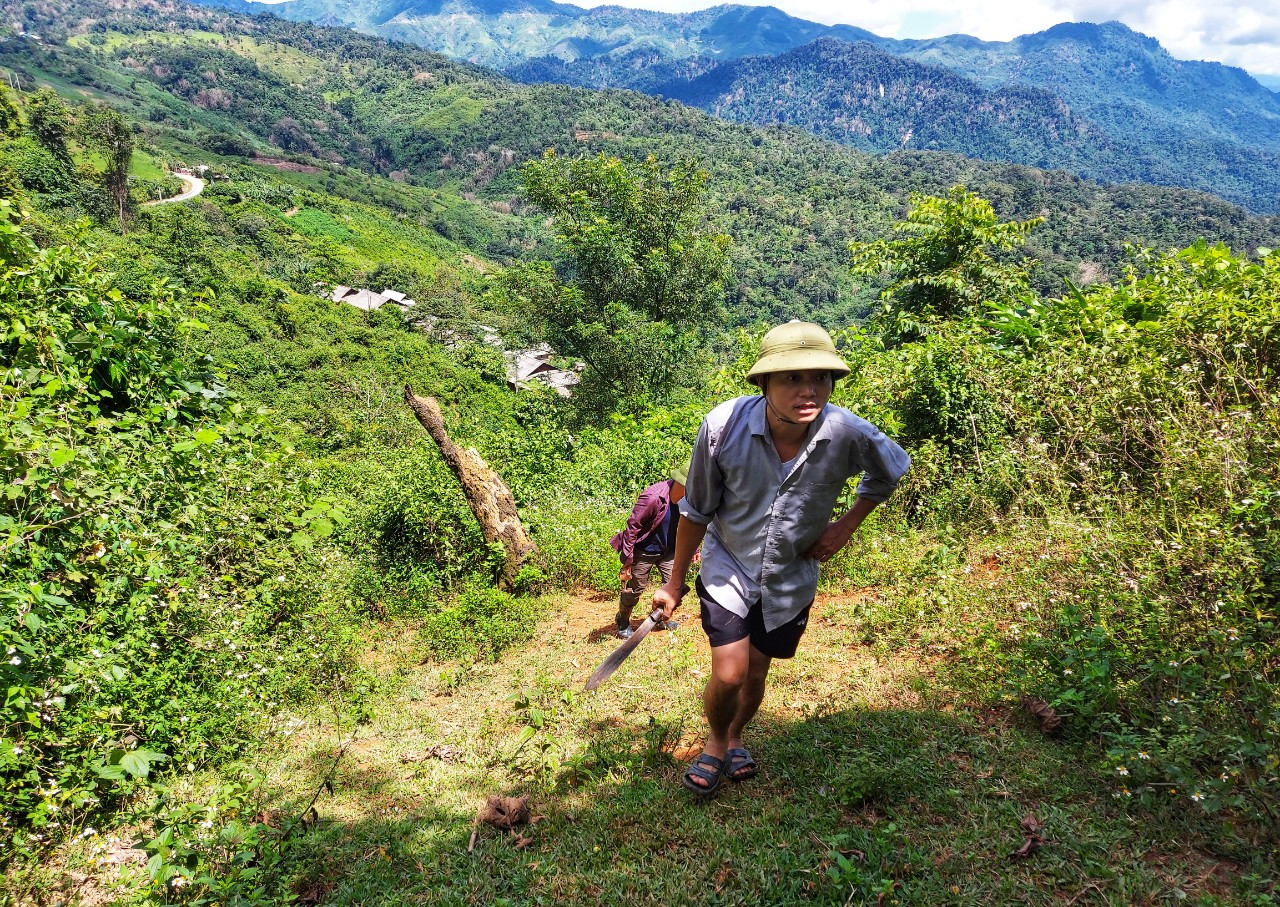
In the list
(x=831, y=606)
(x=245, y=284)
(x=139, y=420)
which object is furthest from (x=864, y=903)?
(x=245, y=284)

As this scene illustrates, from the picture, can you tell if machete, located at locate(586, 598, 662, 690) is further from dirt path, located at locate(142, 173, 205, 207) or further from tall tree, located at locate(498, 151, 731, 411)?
dirt path, located at locate(142, 173, 205, 207)

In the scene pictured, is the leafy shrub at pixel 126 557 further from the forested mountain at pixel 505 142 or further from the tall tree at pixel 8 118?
the forested mountain at pixel 505 142

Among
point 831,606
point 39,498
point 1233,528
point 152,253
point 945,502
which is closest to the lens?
point 1233,528

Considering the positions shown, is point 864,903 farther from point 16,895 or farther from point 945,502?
point 945,502

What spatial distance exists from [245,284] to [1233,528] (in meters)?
51.0

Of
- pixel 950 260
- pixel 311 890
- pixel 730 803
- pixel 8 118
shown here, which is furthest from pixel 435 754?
pixel 8 118

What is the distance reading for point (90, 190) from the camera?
150ft

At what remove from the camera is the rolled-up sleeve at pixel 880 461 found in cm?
246

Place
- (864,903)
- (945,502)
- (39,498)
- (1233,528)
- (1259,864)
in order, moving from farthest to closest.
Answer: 1. (945,502)
2. (39,498)
3. (1233,528)
4. (864,903)
5. (1259,864)

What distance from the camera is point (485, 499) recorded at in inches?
249

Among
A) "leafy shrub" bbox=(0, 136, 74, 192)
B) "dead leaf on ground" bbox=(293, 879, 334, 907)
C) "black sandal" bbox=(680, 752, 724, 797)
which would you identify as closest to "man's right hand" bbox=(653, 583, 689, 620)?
"black sandal" bbox=(680, 752, 724, 797)

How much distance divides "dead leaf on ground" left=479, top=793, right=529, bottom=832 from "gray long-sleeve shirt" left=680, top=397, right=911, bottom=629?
1386 millimetres

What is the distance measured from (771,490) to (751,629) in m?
0.63

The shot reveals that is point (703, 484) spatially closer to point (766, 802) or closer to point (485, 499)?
point (766, 802)
